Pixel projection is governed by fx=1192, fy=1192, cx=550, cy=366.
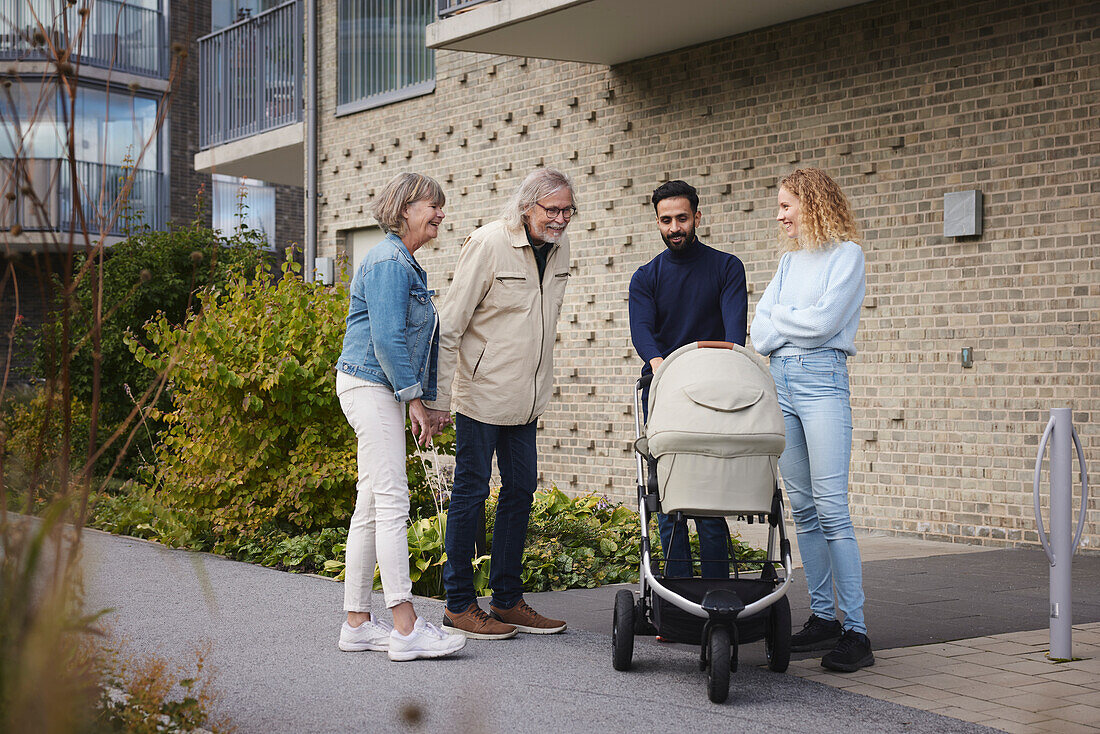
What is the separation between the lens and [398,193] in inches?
201

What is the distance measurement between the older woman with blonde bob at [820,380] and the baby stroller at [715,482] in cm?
23

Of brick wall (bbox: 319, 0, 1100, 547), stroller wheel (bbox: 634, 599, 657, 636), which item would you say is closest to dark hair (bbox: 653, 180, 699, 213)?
stroller wheel (bbox: 634, 599, 657, 636)

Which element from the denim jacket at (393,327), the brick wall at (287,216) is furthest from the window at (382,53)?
the brick wall at (287,216)

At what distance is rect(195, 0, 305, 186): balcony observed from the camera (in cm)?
1695

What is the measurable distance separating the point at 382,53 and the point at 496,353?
11.0 meters

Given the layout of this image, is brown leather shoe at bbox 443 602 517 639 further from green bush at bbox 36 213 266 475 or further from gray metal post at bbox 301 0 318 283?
gray metal post at bbox 301 0 318 283

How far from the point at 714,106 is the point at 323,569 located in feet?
19.3

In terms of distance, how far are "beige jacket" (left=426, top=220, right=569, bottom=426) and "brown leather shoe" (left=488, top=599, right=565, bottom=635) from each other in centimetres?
89

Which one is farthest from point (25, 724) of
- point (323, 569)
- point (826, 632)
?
point (323, 569)

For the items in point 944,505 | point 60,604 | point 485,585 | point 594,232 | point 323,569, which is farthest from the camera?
point 594,232

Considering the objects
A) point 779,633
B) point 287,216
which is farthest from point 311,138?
point 779,633

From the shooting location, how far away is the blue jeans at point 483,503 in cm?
536

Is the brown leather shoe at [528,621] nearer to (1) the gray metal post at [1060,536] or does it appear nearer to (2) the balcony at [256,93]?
(1) the gray metal post at [1060,536]

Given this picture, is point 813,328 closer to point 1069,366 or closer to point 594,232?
point 1069,366
